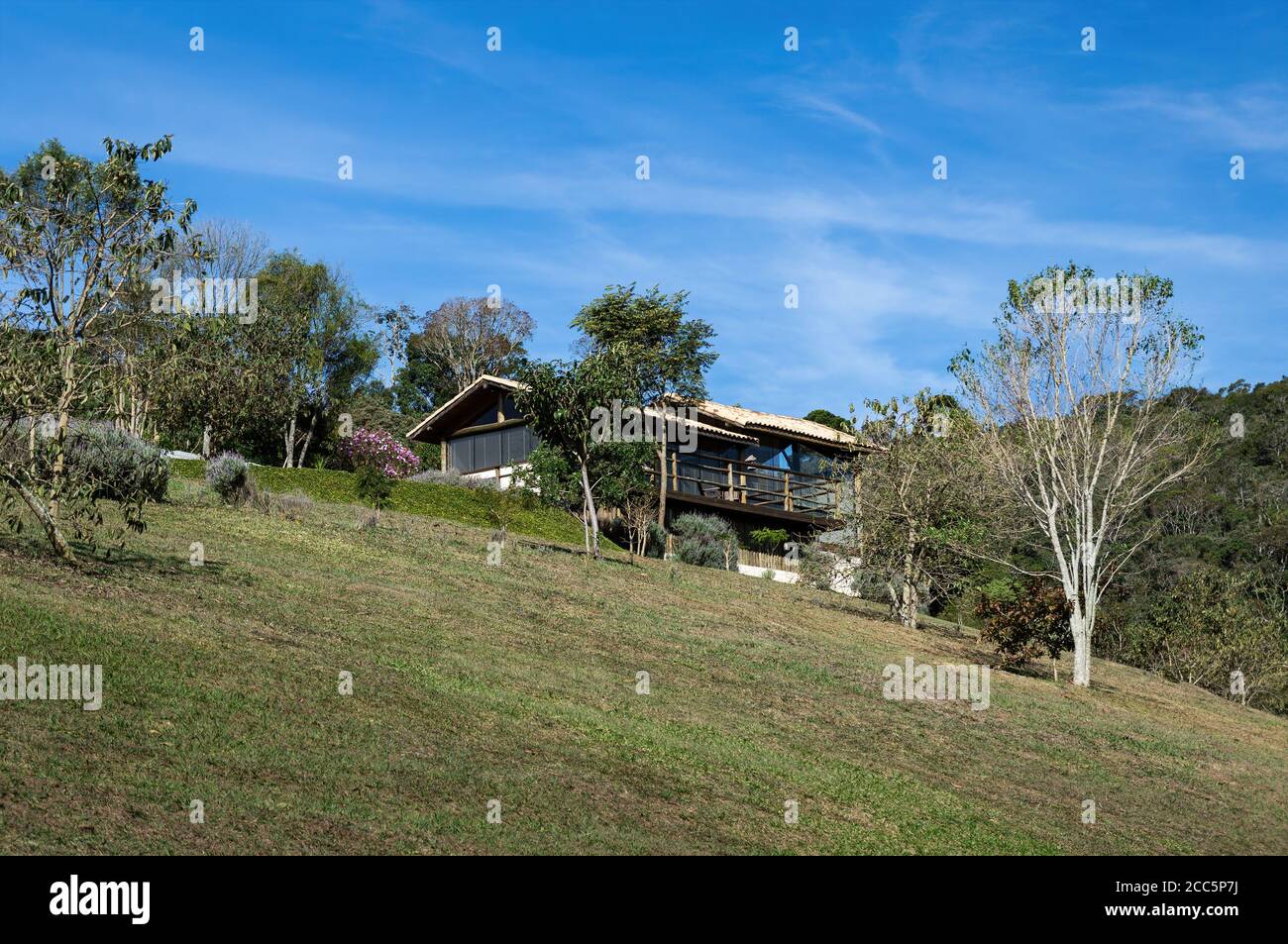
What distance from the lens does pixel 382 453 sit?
50.6m

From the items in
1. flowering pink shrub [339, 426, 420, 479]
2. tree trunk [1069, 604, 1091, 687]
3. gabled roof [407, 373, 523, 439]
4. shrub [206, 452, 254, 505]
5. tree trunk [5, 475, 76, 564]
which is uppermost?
gabled roof [407, 373, 523, 439]

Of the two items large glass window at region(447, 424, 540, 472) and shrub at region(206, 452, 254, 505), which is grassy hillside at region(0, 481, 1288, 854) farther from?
large glass window at region(447, 424, 540, 472)

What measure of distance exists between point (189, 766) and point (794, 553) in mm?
37377

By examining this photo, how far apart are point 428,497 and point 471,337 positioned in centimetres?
3980

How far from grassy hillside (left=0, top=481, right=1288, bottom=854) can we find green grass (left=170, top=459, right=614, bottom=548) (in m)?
11.0

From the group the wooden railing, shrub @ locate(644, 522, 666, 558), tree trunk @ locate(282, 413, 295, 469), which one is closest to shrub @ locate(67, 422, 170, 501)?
shrub @ locate(644, 522, 666, 558)

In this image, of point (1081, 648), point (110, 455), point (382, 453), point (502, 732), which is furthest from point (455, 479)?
point (502, 732)

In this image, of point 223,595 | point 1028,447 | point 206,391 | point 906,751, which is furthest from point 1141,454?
point 206,391

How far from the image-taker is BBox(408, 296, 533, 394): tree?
7912 centimetres

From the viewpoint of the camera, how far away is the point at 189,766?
11.4 metres

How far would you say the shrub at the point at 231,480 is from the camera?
2952cm
